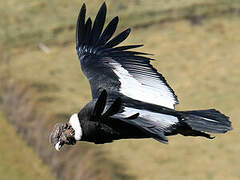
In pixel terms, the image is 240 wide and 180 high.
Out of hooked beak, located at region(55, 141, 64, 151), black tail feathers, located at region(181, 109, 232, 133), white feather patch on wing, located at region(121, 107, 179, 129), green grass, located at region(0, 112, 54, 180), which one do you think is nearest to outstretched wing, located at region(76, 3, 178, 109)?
black tail feathers, located at region(181, 109, 232, 133)

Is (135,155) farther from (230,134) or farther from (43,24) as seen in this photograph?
(43,24)

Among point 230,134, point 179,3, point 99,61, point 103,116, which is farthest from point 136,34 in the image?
point 103,116

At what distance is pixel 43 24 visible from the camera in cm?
3064

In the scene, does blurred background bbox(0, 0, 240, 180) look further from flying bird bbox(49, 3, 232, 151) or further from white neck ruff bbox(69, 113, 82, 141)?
white neck ruff bbox(69, 113, 82, 141)

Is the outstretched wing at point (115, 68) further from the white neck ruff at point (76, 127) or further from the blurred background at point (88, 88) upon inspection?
the blurred background at point (88, 88)

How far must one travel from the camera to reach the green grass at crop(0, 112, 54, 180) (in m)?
22.0

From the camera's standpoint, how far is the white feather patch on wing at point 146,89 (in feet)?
41.5

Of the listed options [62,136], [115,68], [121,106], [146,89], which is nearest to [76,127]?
[62,136]

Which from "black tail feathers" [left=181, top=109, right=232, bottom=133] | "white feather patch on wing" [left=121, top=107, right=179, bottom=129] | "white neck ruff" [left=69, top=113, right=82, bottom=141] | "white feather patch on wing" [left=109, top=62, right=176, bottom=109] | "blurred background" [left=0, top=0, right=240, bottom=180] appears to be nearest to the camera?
"white feather patch on wing" [left=121, top=107, right=179, bottom=129]

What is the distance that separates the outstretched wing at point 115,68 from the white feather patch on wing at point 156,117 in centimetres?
77

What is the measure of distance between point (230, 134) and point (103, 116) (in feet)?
37.7

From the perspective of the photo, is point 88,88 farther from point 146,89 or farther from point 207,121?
point 207,121

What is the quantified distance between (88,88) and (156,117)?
14.4m

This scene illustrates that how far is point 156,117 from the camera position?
1156 centimetres
